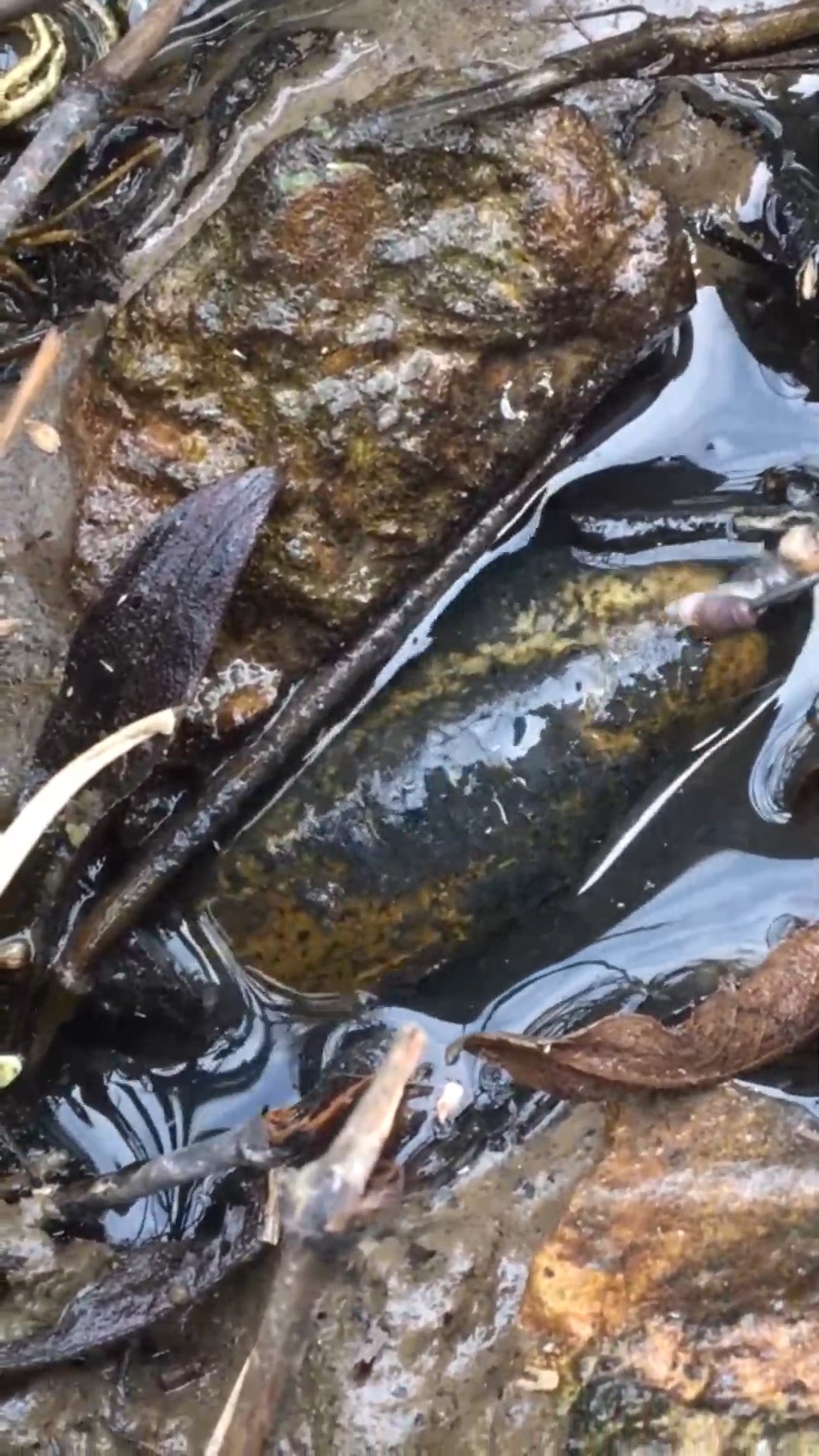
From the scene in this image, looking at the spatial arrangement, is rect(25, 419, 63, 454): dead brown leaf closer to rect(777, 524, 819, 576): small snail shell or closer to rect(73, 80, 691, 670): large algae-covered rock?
rect(73, 80, 691, 670): large algae-covered rock

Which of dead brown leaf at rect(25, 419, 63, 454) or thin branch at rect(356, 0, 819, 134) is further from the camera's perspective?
dead brown leaf at rect(25, 419, 63, 454)

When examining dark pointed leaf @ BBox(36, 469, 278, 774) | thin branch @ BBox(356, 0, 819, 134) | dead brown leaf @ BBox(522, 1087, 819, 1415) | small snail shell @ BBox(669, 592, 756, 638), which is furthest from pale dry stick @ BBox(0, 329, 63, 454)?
dead brown leaf @ BBox(522, 1087, 819, 1415)

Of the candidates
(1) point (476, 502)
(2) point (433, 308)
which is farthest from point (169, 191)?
(1) point (476, 502)

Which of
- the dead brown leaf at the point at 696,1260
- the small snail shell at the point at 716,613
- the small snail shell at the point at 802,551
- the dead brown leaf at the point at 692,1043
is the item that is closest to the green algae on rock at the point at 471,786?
the small snail shell at the point at 716,613

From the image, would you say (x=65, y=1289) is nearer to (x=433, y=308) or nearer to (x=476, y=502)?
(x=476, y=502)

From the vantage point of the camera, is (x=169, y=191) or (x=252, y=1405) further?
(x=169, y=191)

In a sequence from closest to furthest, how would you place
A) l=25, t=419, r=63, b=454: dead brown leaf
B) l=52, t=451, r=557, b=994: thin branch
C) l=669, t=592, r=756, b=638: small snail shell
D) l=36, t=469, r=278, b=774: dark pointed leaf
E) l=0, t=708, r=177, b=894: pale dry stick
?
l=0, t=708, r=177, b=894: pale dry stick
l=36, t=469, r=278, b=774: dark pointed leaf
l=52, t=451, r=557, b=994: thin branch
l=669, t=592, r=756, b=638: small snail shell
l=25, t=419, r=63, b=454: dead brown leaf
